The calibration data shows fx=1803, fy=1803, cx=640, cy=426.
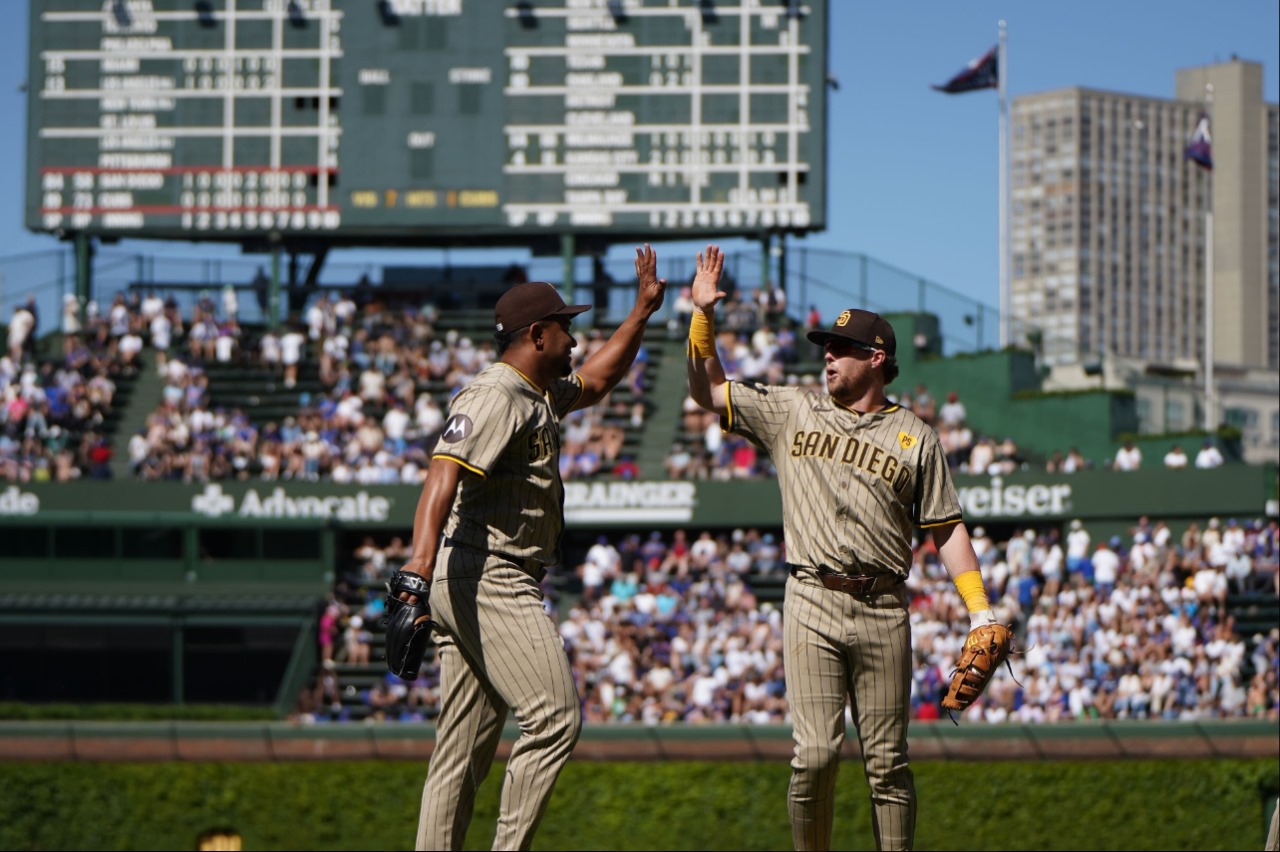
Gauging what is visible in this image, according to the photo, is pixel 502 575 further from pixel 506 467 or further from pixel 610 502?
pixel 610 502

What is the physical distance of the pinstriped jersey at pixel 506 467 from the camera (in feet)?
22.6

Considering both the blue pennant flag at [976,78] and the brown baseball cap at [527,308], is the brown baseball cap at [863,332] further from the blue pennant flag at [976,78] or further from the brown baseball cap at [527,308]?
the blue pennant flag at [976,78]

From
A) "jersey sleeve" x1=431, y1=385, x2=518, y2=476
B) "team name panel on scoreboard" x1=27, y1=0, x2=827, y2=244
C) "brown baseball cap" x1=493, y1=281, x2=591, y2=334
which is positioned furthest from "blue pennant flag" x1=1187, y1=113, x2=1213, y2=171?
"jersey sleeve" x1=431, y1=385, x2=518, y2=476

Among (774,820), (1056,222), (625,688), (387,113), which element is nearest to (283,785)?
(774,820)

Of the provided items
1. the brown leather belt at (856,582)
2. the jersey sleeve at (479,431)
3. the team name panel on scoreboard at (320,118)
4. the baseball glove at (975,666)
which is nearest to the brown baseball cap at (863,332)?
the brown leather belt at (856,582)

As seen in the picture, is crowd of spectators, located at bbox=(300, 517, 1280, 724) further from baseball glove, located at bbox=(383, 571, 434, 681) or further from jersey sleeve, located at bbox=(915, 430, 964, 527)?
baseball glove, located at bbox=(383, 571, 434, 681)

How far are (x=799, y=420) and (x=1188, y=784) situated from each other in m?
10.4

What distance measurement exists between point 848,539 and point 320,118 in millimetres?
26438

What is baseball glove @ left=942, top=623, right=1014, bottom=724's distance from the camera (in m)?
7.50

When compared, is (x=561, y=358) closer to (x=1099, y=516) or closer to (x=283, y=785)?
(x=283, y=785)

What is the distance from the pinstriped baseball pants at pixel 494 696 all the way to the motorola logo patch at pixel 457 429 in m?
0.48

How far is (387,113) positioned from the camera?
32531 mm

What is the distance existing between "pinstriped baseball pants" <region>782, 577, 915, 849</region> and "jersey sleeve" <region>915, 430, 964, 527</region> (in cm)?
41

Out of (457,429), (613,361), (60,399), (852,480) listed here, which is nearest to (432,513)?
(457,429)
